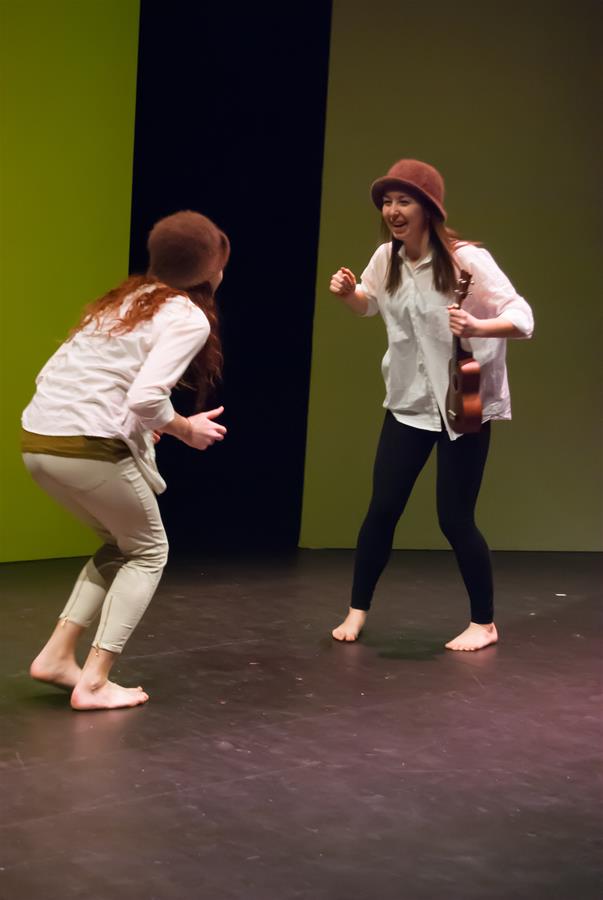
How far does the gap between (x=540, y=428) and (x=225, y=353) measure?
1.61 m

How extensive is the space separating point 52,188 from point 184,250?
2185 millimetres

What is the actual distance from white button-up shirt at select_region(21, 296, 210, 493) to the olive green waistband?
0.01m

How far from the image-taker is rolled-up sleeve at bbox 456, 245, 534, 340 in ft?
12.6

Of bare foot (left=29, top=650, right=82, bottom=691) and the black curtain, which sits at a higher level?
the black curtain

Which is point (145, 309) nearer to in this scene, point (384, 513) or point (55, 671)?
point (55, 671)

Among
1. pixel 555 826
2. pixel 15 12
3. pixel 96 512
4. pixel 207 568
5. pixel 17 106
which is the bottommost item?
→ pixel 207 568

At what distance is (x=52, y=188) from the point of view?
516 cm

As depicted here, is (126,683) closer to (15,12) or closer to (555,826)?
(555,826)

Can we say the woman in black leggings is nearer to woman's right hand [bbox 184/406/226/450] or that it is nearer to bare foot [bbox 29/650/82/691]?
woman's right hand [bbox 184/406/226/450]

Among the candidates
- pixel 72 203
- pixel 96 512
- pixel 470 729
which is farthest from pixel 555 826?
pixel 72 203

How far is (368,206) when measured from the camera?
231 inches

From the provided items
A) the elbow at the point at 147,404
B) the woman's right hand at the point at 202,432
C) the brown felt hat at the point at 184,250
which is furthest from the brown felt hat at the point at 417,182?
the elbow at the point at 147,404

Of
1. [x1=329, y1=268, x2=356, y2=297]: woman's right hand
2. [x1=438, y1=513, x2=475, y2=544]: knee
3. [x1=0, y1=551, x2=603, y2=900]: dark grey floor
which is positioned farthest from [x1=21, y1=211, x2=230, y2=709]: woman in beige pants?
[x1=438, y1=513, x2=475, y2=544]: knee

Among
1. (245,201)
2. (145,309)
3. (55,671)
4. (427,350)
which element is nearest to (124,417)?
(145,309)
